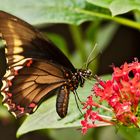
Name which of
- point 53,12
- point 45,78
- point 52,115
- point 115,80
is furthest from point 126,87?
point 53,12

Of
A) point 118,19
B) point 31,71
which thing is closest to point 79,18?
point 118,19

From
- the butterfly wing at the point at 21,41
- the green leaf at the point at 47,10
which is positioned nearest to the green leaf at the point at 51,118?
the butterfly wing at the point at 21,41

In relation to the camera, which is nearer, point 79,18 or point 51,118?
point 51,118

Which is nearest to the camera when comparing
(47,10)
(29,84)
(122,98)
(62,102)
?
(122,98)

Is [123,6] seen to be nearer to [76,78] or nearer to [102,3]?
[102,3]

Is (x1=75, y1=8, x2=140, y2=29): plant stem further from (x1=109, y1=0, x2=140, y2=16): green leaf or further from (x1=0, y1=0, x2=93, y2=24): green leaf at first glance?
(x1=109, y1=0, x2=140, y2=16): green leaf

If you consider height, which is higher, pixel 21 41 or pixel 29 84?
pixel 21 41
